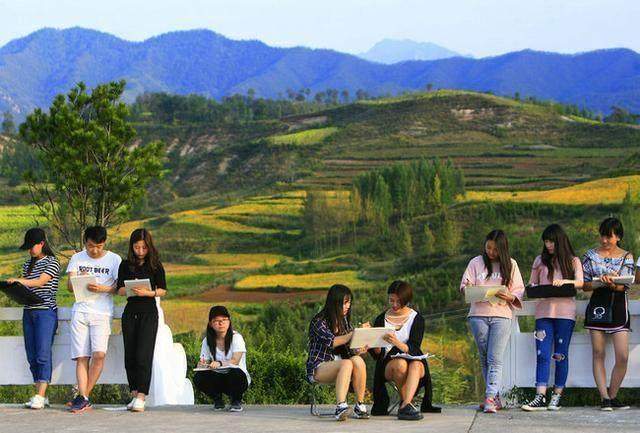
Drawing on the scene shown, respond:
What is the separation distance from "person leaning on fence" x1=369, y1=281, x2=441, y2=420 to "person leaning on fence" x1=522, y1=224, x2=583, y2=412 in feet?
2.53

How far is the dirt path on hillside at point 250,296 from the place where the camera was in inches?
2115

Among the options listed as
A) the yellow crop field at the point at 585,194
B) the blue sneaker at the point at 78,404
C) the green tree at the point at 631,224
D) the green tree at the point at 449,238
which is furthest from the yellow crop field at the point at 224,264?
the blue sneaker at the point at 78,404

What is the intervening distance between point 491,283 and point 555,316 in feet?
1.57

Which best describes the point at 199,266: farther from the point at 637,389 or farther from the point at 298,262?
the point at 637,389

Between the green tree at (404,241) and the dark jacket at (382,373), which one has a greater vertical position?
the green tree at (404,241)

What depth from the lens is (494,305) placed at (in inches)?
280

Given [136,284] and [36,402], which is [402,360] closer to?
[136,284]

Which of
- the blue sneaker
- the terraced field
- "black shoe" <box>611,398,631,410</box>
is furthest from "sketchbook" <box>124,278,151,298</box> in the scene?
the terraced field

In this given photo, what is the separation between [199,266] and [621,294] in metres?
60.9

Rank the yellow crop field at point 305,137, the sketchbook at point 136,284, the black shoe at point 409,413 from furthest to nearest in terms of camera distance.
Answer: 1. the yellow crop field at point 305,137
2. the sketchbook at point 136,284
3. the black shoe at point 409,413

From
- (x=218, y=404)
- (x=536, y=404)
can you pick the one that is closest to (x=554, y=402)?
(x=536, y=404)

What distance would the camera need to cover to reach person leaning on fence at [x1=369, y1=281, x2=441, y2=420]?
22.2 ft

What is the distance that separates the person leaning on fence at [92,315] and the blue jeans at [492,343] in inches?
100

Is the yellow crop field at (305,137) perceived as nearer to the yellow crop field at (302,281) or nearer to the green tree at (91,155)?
the yellow crop field at (302,281)
